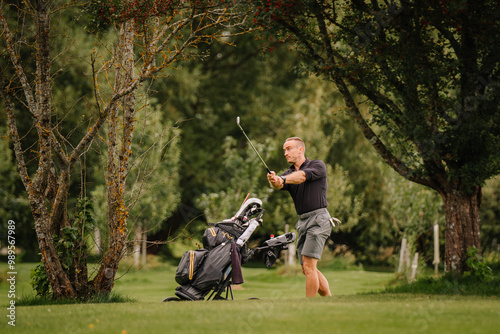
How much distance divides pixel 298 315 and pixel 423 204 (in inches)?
529

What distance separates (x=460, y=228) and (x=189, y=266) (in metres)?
4.18

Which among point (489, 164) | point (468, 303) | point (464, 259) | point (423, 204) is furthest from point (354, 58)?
point (423, 204)

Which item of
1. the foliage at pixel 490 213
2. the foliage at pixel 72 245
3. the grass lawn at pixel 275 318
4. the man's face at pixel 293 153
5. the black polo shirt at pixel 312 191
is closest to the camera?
the grass lawn at pixel 275 318

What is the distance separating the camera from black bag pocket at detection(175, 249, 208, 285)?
7961 mm

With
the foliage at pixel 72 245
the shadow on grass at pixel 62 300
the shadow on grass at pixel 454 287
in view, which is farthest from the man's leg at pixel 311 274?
the foliage at pixel 72 245

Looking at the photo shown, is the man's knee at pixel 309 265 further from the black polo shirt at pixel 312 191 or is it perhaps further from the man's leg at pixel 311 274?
the black polo shirt at pixel 312 191

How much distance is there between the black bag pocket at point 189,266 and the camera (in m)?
7.96

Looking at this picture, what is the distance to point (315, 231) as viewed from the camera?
7.81 m

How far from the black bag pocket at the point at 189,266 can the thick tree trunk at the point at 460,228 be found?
3.83 metres

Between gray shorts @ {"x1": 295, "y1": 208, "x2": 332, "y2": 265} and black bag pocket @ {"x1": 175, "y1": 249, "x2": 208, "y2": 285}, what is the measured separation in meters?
1.31

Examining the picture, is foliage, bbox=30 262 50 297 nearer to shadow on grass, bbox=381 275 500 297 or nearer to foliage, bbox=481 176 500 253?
shadow on grass, bbox=381 275 500 297

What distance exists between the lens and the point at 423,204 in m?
18.3

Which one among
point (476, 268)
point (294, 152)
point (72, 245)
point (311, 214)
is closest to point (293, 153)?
point (294, 152)

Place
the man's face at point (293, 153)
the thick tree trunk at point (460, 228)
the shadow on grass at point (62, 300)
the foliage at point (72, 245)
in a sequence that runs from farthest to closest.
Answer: the thick tree trunk at point (460, 228), the foliage at point (72, 245), the shadow on grass at point (62, 300), the man's face at point (293, 153)
